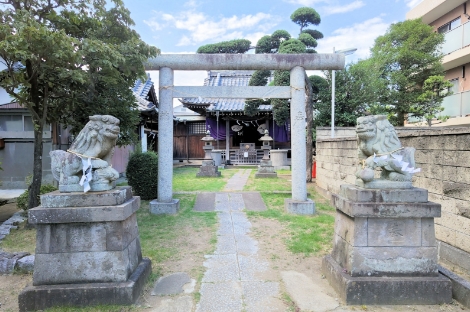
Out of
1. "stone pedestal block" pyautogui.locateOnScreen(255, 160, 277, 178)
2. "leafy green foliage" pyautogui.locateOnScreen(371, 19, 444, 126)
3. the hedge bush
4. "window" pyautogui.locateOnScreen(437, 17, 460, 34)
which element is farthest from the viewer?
"window" pyautogui.locateOnScreen(437, 17, 460, 34)

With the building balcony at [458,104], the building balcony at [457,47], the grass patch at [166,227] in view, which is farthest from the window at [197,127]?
the building balcony at [457,47]

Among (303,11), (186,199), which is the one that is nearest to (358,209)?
(186,199)

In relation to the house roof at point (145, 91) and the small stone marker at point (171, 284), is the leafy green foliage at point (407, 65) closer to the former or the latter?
the small stone marker at point (171, 284)

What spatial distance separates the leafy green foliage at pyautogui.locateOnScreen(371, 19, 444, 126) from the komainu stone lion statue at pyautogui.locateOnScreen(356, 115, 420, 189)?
10108 millimetres

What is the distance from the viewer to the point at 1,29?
3910 mm

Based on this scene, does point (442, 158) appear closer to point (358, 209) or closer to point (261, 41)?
point (358, 209)

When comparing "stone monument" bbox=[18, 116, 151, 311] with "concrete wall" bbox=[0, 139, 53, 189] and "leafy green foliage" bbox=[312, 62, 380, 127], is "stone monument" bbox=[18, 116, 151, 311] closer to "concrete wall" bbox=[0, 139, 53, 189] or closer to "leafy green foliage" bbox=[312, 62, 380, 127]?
"concrete wall" bbox=[0, 139, 53, 189]

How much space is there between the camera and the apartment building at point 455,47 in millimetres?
12055

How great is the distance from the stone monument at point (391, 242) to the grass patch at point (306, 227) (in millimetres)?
1455

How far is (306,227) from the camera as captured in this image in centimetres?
565

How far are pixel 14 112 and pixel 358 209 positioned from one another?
1199 centimetres

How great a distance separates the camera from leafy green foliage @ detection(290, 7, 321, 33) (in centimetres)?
1369

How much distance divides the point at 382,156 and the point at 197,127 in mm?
19540

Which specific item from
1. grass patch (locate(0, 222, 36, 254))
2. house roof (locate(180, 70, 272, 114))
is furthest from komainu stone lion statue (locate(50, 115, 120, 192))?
house roof (locate(180, 70, 272, 114))
